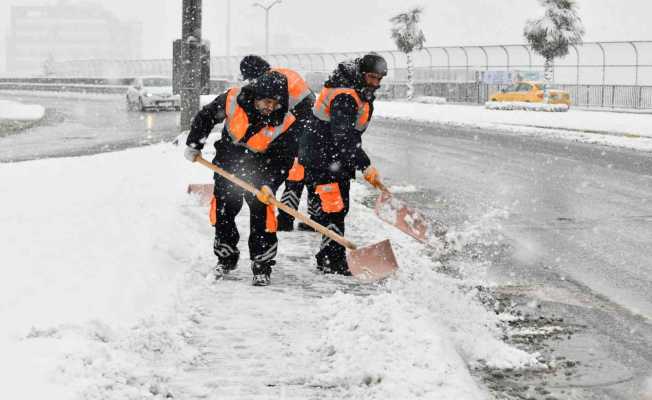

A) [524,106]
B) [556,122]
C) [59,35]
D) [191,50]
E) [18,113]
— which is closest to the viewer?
[191,50]

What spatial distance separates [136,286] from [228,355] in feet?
3.72

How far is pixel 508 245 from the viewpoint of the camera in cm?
801

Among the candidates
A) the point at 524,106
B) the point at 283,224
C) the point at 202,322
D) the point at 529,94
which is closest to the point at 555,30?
the point at 529,94

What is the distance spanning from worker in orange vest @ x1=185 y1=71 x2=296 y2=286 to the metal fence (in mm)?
28378

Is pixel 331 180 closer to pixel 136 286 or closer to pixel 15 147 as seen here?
pixel 136 286

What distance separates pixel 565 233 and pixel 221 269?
357 centimetres

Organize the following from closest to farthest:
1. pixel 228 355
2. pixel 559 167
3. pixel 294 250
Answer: pixel 228 355
pixel 294 250
pixel 559 167

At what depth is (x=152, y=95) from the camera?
32.9 m

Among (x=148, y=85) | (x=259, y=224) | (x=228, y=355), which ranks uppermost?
(x=148, y=85)

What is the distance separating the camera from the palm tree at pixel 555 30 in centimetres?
3309

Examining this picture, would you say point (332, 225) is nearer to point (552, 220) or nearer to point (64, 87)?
point (552, 220)

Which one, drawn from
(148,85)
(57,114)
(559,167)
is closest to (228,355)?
(559,167)

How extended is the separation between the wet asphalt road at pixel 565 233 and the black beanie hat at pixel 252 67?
2.25 m

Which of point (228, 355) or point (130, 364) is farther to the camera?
point (228, 355)
